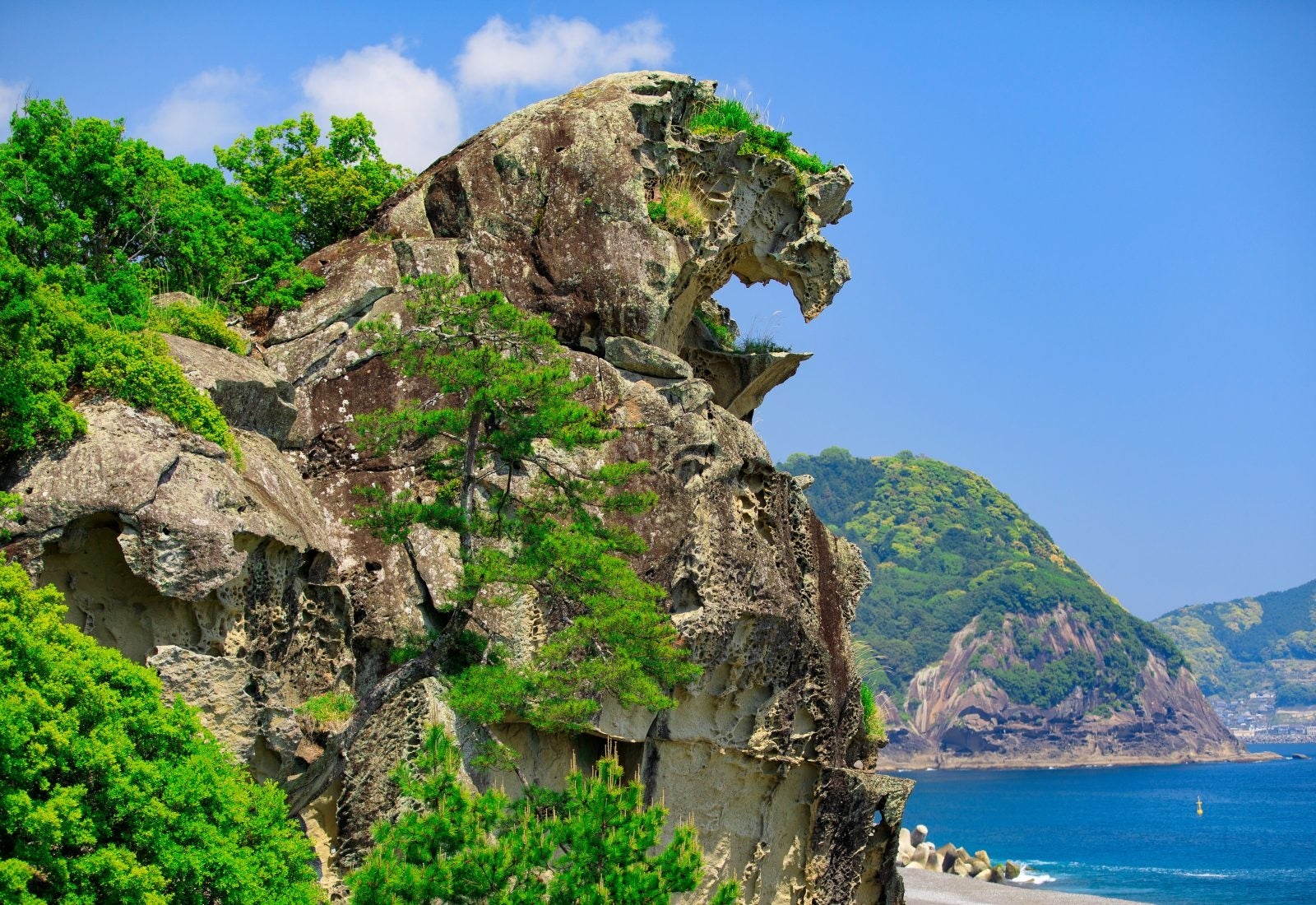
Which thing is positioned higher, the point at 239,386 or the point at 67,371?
the point at 239,386

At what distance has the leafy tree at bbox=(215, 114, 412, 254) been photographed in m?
28.5

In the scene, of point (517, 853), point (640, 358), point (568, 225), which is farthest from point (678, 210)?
point (517, 853)

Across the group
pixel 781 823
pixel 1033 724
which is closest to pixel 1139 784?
pixel 1033 724

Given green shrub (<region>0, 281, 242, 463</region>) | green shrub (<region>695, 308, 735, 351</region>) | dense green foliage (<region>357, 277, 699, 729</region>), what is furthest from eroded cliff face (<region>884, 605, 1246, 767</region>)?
green shrub (<region>0, 281, 242, 463</region>)

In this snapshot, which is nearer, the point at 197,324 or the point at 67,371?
the point at 67,371

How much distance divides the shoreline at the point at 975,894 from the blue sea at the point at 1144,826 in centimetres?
729

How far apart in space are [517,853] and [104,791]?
4197 millimetres

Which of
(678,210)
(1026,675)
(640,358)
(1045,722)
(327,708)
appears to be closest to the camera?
(327,708)

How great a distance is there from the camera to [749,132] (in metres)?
28.3

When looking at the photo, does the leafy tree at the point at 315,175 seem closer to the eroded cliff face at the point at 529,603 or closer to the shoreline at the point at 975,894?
the eroded cliff face at the point at 529,603

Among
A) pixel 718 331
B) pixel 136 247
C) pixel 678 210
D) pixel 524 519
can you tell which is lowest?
pixel 524 519

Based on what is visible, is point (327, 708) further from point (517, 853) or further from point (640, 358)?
point (640, 358)

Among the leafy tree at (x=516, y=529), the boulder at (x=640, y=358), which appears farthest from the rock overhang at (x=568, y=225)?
the leafy tree at (x=516, y=529)

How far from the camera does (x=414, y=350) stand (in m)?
18.2
